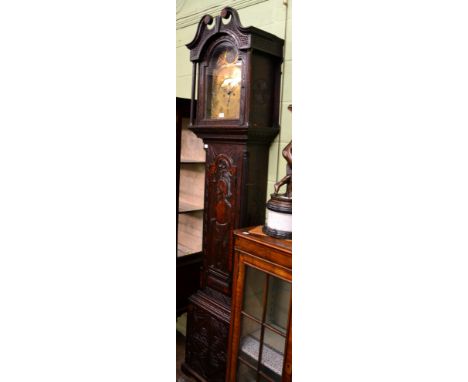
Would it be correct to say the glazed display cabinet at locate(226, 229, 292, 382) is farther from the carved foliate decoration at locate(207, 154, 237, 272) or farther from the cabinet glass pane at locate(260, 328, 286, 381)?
the carved foliate decoration at locate(207, 154, 237, 272)

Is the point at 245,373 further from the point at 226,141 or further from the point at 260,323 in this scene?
the point at 226,141

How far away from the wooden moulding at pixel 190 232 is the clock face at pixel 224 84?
77 cm

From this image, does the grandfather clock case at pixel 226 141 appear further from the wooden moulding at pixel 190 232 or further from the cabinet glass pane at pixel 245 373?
the wooden moulding at pixel 190 232

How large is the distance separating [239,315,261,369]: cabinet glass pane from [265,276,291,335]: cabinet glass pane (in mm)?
91

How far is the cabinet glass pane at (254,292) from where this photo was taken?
4.66ft

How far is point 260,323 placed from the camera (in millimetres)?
1429

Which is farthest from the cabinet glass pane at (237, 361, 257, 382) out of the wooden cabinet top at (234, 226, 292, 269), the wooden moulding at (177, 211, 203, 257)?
the wooden moulding at (177, 211, 203, 257)

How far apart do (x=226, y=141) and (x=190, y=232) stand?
856mm

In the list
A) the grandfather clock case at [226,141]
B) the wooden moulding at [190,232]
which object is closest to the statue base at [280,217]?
the grandfather clock case at [226,141]

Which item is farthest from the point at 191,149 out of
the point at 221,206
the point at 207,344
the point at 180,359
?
the point at 180,359
